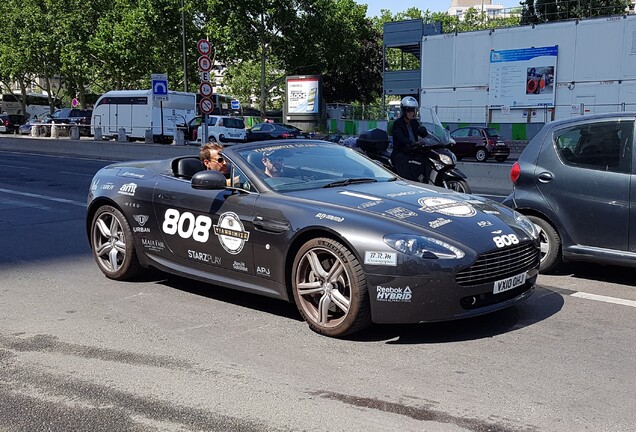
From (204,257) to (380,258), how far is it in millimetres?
1755

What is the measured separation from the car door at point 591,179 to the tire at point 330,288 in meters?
2.74

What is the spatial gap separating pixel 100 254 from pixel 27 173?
43.2 feet

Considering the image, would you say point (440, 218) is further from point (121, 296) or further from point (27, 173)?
point (27, 173)

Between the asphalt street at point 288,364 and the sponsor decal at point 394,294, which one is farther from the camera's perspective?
the sponsor decal at point 394,294

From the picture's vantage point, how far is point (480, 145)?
27125 mm

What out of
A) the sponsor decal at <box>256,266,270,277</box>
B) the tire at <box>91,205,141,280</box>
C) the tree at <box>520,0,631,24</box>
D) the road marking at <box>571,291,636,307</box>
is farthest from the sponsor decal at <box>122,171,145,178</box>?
the tree at <box>520,0,631,24</box>

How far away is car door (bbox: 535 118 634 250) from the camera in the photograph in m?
6.06

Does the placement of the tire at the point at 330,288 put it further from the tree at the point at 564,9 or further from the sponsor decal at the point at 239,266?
the tree at the point at 564,9

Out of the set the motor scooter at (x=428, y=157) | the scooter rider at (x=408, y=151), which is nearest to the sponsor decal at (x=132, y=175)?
the motor scooter at (x=428, y=157)

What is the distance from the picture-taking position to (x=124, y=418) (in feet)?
11.5

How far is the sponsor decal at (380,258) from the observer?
444 cm

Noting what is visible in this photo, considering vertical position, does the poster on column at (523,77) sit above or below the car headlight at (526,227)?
above

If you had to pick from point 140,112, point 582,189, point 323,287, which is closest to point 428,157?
point 582,189

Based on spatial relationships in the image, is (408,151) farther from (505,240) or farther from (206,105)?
(206,105)
